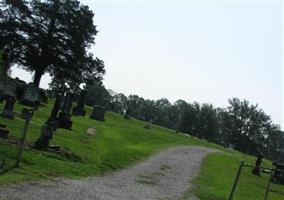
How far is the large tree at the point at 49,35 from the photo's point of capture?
58.6 meters

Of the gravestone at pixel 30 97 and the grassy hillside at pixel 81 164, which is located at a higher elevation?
the gravestone at pixel 30 97

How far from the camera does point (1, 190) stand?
11.4m

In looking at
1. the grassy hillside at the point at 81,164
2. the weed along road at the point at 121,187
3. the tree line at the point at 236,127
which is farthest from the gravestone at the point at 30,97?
the tree line at the point at 236,127

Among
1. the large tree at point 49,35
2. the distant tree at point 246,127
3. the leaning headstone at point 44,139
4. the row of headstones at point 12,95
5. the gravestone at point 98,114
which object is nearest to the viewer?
the leaning headstone at point 44,139

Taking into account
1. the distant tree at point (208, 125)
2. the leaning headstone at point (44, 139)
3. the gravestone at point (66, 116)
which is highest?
the distant tree at point (208, 125)

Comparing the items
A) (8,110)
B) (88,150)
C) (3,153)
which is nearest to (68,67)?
(8,110)

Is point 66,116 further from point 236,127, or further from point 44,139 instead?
point 236,127

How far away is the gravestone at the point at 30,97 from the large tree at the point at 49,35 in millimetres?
16780

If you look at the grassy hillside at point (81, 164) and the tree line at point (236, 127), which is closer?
the grassy hillside at point (81, 164)

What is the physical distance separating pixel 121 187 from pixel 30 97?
26390 millimetres

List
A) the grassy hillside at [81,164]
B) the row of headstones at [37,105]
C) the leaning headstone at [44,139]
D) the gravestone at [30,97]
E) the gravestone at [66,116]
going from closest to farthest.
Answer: the grassy hillside at [81,164] < the leaning headstone at [44,139] < the row of headstones at [37,105] < the gravestone at [66,116] < the gravestone at [30,97]

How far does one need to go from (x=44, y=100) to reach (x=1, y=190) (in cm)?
4021

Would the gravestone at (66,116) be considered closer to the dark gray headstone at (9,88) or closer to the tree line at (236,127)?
the dark gray headstone at (9,88)

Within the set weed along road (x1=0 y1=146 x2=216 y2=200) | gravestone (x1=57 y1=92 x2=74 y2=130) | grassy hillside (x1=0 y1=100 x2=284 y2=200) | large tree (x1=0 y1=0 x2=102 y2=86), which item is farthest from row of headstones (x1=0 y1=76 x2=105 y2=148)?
large tree (x1=0 y1=0 x2=102 y2=86)
